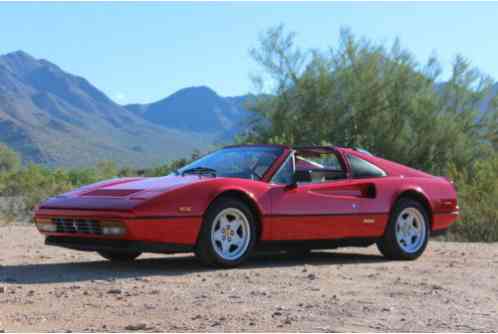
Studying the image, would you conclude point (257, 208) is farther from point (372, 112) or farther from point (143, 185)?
point (372, 112)

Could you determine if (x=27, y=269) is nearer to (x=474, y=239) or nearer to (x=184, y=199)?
(x=184, y=199)

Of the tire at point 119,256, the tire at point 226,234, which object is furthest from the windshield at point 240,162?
the tire at point 119,256

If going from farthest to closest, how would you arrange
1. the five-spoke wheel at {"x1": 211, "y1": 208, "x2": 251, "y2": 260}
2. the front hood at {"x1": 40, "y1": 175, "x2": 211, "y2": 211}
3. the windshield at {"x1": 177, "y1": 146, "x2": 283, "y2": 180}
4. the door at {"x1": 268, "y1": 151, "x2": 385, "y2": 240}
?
the windshield at {"x1": 177, "y1": 146, "x2": 283, "y2": 180} → the door at {"x1": 268, "y1": 151, "x2": 385, "y2": 240} → the five-spoke wheel at {"x1": 211, "y1": 208, "x2": 251, "y2": 260} → the front hood at {"x1": 40, "y1": 175, "x2": 211, "y2": 211}

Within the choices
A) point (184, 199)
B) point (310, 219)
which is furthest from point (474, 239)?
point (184, 199)

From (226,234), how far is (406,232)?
8.69 feet

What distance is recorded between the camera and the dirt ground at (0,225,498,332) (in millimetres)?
5961

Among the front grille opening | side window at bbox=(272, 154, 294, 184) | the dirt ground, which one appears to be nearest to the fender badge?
the dirt ground

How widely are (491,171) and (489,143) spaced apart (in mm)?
10880

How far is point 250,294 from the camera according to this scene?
719 centimetres

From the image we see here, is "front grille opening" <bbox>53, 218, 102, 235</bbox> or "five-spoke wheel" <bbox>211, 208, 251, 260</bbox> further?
"five-spoke wheel" <bbox>211, 208, 251, 260</bbox>

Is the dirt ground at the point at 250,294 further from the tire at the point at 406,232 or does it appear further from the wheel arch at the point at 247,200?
the wheel arch at the point at 247,200

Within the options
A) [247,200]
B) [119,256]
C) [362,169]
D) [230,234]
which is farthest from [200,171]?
[362,169]

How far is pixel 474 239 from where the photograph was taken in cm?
1561

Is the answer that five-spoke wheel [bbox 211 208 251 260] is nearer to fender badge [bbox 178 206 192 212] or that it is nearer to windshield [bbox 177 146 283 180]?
fender badge [bbox 178 206 192 212]
